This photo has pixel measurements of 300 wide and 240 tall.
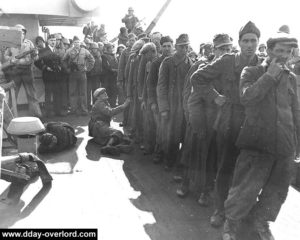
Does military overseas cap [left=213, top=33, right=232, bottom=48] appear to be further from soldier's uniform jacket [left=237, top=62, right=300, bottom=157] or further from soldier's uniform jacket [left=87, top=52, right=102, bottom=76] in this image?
soldier's uniform jacket [left=87, top=52, right=102, bottom=76]

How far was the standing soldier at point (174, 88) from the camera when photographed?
5609 millimetres

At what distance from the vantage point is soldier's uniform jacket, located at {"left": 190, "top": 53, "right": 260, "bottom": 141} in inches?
149

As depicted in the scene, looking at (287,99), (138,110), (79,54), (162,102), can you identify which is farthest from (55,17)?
(287,99)

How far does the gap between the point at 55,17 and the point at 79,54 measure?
8.34ft

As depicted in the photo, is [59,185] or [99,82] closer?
[59,185]

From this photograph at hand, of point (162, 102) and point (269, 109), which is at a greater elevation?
point (269, 109)

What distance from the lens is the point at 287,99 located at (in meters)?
3.42

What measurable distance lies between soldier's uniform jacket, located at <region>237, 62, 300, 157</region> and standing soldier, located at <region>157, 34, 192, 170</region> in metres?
2.21

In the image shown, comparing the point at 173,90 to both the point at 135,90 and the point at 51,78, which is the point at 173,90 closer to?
the point at 135,90

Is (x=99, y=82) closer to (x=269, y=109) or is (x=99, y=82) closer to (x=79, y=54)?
(x=79, y=54)

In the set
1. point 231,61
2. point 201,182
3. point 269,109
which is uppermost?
point 231,61

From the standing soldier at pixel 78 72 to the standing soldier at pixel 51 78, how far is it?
276 mm

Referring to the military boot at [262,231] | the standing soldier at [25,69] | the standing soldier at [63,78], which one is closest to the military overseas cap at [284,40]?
the military boot at [262,231]

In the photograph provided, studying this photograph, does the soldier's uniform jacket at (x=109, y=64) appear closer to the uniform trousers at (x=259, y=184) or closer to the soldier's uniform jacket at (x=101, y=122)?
the soldier's uniform jacket at (x=101, y=122)
